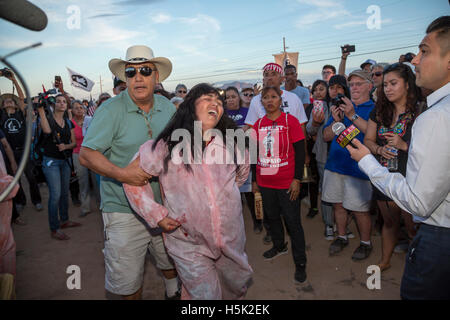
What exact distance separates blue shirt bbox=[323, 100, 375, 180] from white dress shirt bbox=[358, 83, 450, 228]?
2196mm

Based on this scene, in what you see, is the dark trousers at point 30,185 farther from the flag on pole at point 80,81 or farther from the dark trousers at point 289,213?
the dark trousers at point 289,213

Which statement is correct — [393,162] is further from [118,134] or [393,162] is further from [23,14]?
[23,14]

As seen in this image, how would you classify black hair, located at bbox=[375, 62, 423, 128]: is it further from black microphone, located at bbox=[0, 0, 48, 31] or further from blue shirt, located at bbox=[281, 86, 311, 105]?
black microphone, located at bbox=[0, 0, 48, 31]

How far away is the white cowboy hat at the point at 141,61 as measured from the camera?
277 cm

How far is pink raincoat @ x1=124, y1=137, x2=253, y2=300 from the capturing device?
204cm

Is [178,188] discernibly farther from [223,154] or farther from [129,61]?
[129,61]

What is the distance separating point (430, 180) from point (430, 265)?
1.71 ft

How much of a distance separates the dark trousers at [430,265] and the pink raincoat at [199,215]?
1.10 metres

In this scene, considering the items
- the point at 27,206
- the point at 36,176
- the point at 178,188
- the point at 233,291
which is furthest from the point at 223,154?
the point at 27,206

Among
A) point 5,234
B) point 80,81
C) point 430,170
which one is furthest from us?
point 80,81

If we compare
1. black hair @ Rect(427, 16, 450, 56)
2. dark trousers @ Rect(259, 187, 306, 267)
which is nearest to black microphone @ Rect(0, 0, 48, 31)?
black hair @ Rect(427, 16, 450, 56)

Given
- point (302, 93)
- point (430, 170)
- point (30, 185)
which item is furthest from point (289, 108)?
point (30, 185)

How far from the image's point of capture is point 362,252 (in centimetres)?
391

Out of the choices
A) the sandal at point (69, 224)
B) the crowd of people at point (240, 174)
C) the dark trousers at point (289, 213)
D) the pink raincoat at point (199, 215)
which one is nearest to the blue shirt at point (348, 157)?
the crowd of people at point (240, 174)
